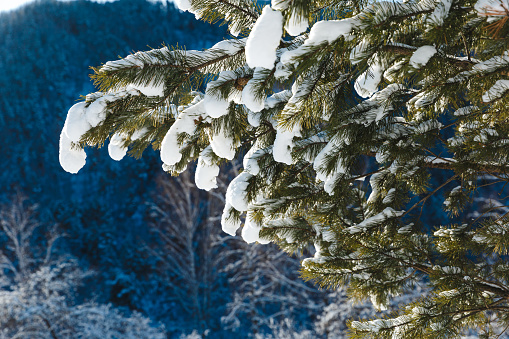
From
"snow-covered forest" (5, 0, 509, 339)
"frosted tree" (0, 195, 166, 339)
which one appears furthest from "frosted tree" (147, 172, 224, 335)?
"snow-covered forest" (5, 0, 509, 339)

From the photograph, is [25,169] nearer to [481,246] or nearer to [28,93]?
[28,93]

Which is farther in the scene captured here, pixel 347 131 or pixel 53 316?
pixel 53 316

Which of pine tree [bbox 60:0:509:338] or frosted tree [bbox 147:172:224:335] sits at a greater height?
frosted tree [bbox 147:172:224:335]

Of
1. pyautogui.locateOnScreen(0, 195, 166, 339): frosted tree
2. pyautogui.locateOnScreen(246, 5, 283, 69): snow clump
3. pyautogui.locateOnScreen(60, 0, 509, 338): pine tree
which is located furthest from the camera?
pyautogui.locateOnScreen(0, 195, 166, 339): frosted tree

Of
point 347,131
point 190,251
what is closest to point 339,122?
point 347,131

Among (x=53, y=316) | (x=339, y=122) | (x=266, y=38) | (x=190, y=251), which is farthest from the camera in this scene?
(x=190, y=251)

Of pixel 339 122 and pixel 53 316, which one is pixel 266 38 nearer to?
pixel 339 122

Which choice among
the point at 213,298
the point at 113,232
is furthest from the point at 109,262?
the point at 213,298

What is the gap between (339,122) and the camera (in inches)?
59.9

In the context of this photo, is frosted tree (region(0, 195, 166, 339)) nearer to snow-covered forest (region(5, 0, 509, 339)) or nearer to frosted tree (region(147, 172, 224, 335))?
frosted tree (region(147, 172, 224, 335))

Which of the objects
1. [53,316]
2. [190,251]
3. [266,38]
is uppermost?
Result: [190,251]

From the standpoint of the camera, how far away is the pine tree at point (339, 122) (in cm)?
103

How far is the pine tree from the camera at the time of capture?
3.39 feet

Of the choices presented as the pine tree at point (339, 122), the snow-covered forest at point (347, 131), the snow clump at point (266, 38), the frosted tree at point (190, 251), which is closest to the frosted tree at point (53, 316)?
the frosted tree at point (190, 251)
